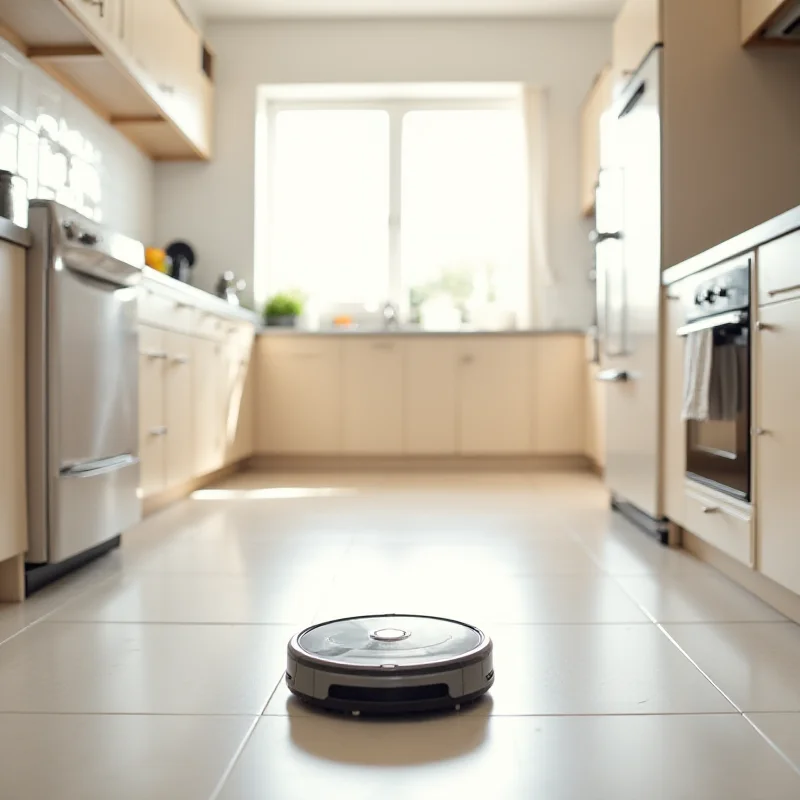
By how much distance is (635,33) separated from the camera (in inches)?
131

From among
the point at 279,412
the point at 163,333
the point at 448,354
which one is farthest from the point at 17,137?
the point at 448,354

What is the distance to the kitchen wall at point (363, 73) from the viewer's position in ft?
18.9

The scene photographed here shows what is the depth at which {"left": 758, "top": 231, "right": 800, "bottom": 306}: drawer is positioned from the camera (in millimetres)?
1899

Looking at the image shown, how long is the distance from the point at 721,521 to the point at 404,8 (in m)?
4.31

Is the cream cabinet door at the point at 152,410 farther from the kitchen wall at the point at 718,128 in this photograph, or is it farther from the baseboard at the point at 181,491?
the kitchen wall at the point at 718,128

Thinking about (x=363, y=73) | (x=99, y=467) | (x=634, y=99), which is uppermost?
(x=363, y=73)

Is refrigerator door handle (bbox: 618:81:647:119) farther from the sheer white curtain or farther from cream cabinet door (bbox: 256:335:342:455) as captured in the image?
cream cabinet door (bbox: 256:335:342:455)

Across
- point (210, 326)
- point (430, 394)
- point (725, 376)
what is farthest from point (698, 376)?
point (430, 394)

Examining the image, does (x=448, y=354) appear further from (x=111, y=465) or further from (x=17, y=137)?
(x=111, y=465)

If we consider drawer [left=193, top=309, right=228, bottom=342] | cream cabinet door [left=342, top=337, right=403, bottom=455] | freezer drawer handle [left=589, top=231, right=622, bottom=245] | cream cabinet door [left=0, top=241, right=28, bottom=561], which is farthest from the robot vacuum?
cream cabinet door [left=342, top=337, right=403, bottom=455]

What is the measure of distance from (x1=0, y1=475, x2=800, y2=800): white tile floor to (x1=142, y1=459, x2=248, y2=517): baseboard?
78 centimetres

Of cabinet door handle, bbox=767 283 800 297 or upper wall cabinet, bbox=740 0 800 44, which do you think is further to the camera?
upper wall cabinet, bbox=740 0 800 44

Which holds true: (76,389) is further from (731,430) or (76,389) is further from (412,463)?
(412,463)

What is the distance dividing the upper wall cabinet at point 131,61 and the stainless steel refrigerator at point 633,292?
2036 mm
